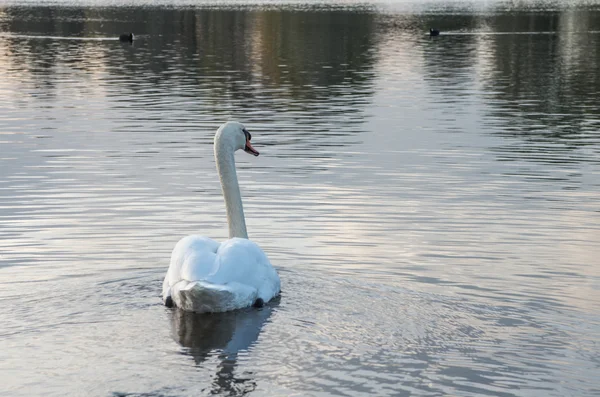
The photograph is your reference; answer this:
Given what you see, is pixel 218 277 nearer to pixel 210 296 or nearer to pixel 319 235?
pixel 210 296

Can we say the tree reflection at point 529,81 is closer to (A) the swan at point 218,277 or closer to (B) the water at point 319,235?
(B) the water at point 319,235

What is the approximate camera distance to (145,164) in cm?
2450

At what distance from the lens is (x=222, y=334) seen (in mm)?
11633

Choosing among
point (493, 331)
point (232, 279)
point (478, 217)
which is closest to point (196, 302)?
point (232, 279)

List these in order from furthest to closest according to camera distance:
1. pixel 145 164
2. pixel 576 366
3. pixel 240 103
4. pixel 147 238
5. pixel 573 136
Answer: pixel 240 103
pixel 573 136
pixel 145 164
pixel 147 238
pixel 576 366

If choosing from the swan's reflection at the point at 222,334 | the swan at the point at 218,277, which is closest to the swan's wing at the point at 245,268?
the swan at the point at 218,277

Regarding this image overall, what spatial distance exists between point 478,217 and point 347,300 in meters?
6.18

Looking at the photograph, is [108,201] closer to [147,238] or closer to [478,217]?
[147,238]

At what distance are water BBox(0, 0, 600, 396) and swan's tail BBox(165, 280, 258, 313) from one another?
0.53 ft

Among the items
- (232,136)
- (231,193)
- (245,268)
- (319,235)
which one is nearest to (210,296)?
(245,268)

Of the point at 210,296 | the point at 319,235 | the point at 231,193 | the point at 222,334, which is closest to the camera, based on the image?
the point at 222,334

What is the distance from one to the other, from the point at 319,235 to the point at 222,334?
5.32 metres

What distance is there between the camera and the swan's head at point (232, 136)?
14.7 m

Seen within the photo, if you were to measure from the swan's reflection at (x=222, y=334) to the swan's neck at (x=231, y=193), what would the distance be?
5.02 feet
